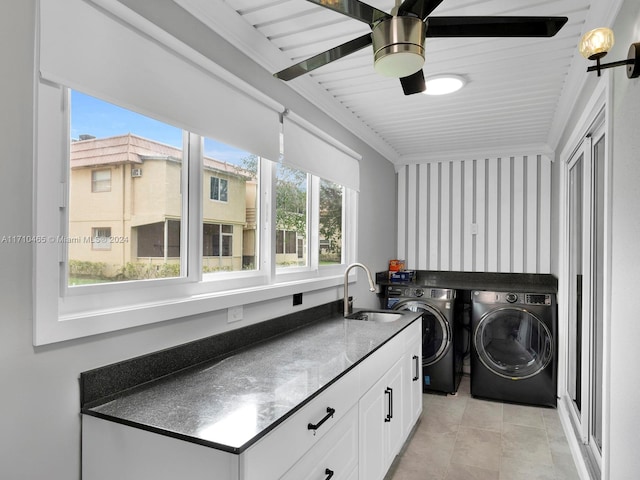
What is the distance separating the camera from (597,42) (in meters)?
1.23

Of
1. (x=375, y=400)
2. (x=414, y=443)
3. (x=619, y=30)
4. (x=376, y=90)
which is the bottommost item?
(x=414, y=443)

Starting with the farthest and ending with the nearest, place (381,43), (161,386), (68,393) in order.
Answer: (161,386) < (381,43) < (68,393)

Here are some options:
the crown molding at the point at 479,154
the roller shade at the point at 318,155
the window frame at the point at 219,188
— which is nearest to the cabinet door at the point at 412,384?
the roller shade at the point at 318,155

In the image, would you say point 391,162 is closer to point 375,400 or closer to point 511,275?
point 511,275

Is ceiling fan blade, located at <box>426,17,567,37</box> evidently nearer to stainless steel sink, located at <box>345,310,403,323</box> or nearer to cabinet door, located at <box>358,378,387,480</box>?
cabinet door, located at <box>358,378,387,480</box>

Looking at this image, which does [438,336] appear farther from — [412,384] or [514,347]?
[412,384]

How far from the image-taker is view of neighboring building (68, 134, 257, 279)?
139cm

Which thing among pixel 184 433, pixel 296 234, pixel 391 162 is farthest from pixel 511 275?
pixel 184 433

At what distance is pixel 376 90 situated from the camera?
2.73 meters

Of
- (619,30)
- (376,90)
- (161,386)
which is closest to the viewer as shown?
(161,386)

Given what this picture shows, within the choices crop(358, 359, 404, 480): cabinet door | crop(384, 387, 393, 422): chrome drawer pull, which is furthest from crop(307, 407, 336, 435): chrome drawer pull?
crop(384, 387, 393, 422): chrome drawer pull

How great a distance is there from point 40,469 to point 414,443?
2.32m

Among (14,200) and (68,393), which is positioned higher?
(14,200)

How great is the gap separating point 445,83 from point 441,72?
0.39ft
